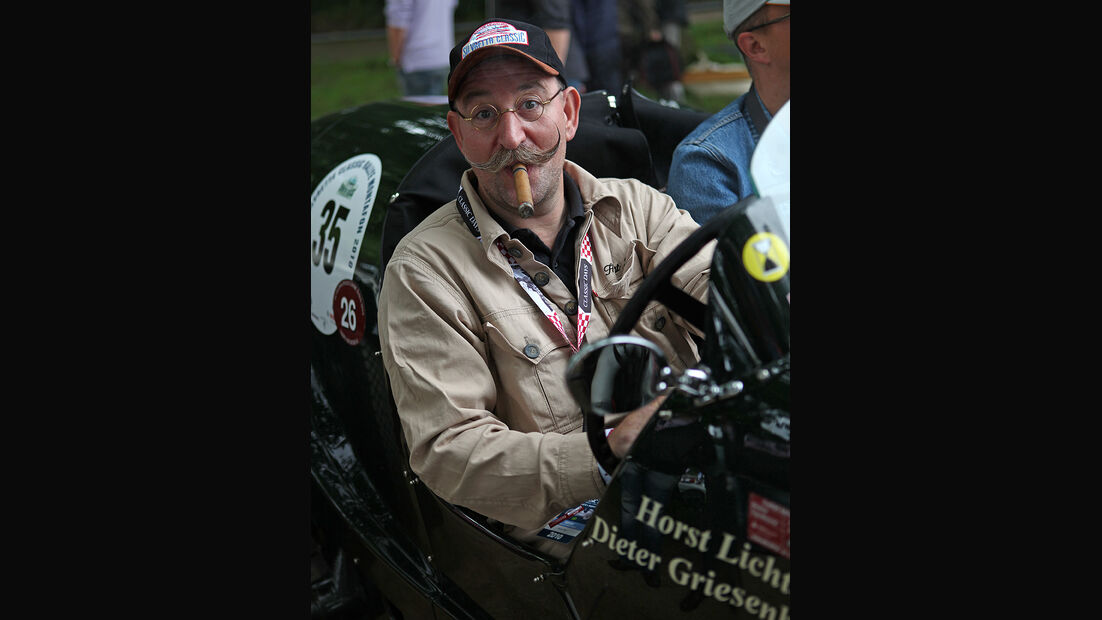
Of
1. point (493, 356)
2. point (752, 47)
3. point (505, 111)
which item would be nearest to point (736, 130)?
point (752, 47)

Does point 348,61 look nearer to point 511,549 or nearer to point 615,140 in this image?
point 615,140

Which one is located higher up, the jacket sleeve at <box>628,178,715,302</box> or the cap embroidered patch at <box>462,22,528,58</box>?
the cap embroidered patch at <box>462,22,528,58</box>

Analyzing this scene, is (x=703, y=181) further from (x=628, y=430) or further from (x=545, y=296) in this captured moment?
(x=628, y=430)

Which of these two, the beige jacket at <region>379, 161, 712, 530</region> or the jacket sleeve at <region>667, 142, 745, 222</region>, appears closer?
the beige jacket at <region>379, 161, 712, 530</region>

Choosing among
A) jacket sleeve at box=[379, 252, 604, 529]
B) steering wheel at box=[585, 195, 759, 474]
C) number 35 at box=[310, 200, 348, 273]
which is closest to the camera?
steering wheel at box=[585, 195, 759, 474]

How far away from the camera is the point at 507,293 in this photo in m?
2.12

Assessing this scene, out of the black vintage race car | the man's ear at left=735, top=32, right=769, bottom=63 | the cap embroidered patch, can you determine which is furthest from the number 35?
the man's ear at left=735, top=32, right=769, bottom=63

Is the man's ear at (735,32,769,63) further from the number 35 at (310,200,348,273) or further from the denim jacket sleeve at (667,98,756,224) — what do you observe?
the number 35 at (310,200,348,273)

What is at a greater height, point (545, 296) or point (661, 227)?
point (661, 227)

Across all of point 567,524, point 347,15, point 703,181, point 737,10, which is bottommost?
point 567,524

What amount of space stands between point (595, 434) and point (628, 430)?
0.19 feet

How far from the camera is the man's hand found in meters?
1.72

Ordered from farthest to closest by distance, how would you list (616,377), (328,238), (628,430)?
(328,238)
(628,430)
(616,377)

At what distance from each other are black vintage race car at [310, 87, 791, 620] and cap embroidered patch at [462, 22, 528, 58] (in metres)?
0.48
